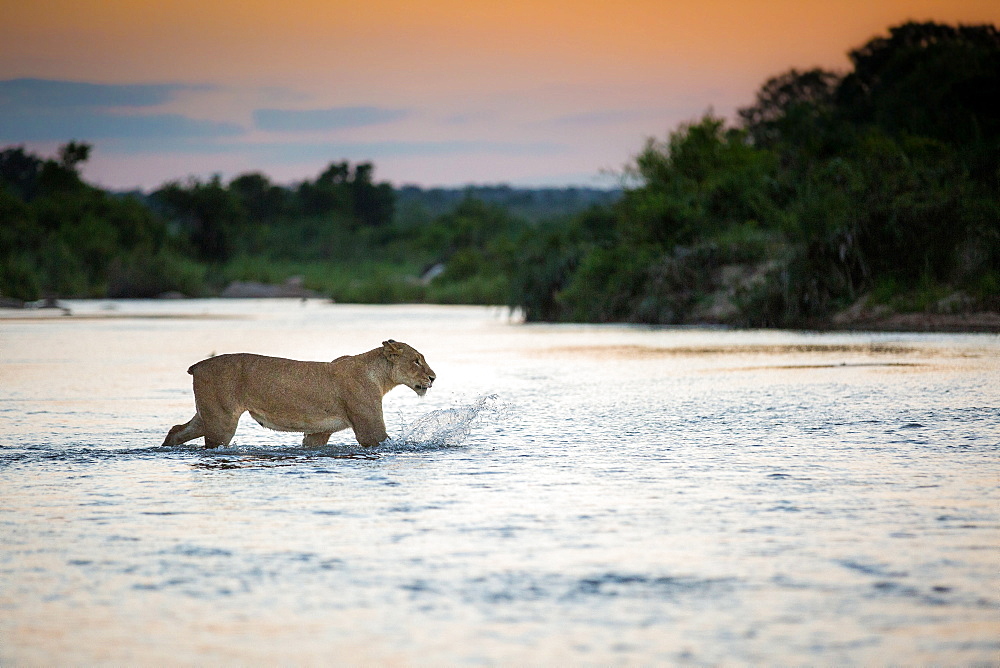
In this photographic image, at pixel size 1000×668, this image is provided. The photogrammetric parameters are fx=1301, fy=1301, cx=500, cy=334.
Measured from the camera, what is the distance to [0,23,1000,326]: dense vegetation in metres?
38.4

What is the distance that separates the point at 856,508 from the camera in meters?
8.71

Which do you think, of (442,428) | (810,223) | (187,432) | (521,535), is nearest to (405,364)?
(442,428)

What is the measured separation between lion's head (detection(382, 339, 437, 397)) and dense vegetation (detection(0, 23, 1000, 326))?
27081 millimetres

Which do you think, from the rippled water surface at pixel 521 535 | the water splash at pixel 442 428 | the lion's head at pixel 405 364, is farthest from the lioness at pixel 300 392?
the water splash at pixel 442 428

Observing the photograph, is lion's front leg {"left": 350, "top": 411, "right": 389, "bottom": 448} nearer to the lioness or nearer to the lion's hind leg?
the lioness

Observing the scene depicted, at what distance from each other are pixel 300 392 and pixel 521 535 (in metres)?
4.03

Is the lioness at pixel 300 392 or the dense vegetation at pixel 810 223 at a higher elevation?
the dense vegetation at pixel 810 223

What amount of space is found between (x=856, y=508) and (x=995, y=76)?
2087 inches

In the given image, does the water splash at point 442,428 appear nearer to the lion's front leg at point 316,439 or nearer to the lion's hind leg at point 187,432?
the lion's front leg at point 316,439

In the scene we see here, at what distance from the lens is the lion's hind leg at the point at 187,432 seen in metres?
11.7

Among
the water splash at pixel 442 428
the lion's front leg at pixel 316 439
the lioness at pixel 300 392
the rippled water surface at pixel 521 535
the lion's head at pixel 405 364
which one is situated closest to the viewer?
the rippled water surface at pixel 521 535

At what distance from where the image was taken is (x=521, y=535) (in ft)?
26.0

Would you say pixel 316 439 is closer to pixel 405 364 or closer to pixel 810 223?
pixel 405 364

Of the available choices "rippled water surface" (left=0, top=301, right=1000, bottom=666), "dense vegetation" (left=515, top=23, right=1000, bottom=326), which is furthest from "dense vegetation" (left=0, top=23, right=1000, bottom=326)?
"rippled water surface" (left=0, top=301, right=1000, bottom=666)
